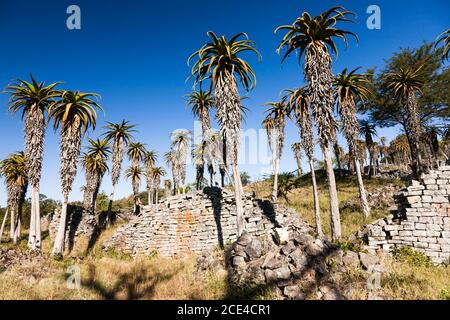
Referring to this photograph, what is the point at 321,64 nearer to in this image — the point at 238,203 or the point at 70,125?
the point at 238,203

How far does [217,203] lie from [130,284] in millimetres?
9294

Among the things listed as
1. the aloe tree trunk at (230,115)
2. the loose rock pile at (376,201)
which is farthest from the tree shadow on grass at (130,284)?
the loose rock pile at (376,201)

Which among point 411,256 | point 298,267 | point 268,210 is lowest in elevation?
point 411,256

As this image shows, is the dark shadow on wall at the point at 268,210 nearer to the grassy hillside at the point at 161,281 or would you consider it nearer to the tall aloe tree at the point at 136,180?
the grassy hillside at the point at 161,281

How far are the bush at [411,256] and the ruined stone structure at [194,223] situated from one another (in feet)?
22.7

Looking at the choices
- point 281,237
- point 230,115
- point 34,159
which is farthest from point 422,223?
point 34,159

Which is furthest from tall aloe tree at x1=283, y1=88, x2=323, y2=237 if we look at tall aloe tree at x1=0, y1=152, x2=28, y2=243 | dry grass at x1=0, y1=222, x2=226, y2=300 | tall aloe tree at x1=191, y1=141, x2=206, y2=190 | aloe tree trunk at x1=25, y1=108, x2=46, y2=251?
tall aloe tree at x1=0, y1=152, x2=28, y2=243

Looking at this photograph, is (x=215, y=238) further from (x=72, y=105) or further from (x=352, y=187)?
(x=352, y=187)

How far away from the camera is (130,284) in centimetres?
1021

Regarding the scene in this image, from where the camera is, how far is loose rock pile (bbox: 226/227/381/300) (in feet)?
26.4

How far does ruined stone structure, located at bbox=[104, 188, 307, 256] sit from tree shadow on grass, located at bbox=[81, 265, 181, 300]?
5.44 meters

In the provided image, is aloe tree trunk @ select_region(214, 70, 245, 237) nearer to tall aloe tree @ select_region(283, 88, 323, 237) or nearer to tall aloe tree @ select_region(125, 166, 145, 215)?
tall aloe tree @ select_region(283, 88, 323, 237)
